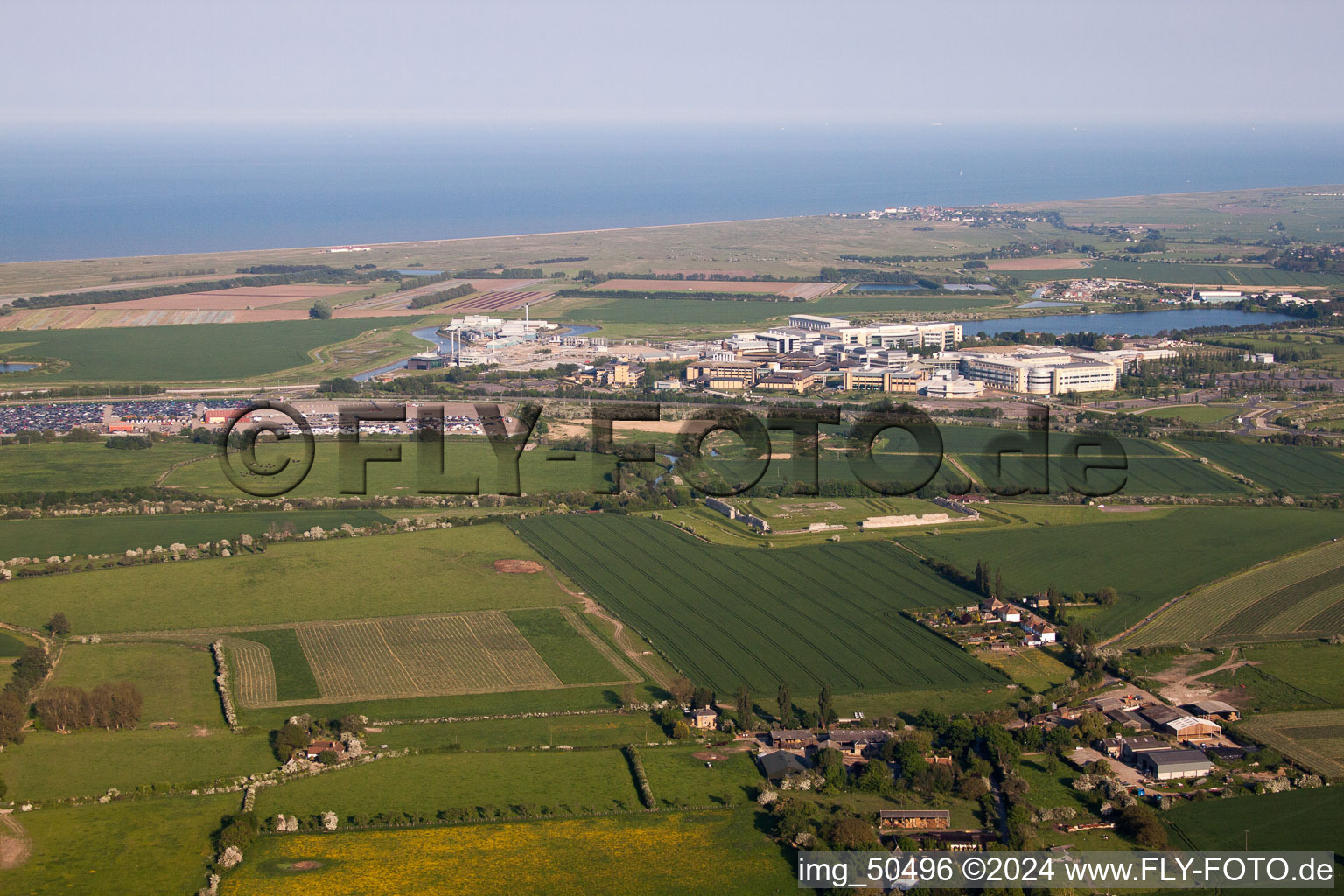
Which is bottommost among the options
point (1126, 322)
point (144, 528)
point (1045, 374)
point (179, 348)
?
point (144, 528)

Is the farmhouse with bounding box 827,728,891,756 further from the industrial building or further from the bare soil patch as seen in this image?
the industrial building

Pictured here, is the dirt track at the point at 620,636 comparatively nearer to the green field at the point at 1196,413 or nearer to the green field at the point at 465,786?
the green field at the point at 465,786

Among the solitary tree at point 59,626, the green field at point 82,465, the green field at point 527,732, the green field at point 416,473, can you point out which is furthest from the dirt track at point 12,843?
the green field at point 82,465

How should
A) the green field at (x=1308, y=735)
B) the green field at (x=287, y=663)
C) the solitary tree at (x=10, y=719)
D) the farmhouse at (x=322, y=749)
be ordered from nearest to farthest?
the green field at (x=1308, y=735) → the farmhouse at (x=322, y=749) → the solitary tree at (x=10, y=719) → the green field at (x=287, y=663)

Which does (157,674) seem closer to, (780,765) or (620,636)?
(620,636)

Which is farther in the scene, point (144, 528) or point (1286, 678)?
point (144, 528)

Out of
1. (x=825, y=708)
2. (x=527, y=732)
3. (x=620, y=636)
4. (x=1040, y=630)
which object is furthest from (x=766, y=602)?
(x=527, y=732)

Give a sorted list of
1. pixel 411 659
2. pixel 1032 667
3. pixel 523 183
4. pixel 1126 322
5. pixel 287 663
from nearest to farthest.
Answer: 1. pixel 1032 667
2. pixel 287 663
3. pixel 411 659
4. pixel 1126 322
5. pixel 523 183

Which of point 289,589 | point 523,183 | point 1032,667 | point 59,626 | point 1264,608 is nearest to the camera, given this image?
point 1032,667
